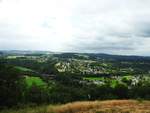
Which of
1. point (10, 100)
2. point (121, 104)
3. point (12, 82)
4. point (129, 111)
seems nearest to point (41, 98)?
point (12, 82)

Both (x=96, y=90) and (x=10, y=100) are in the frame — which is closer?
(x=10, y=100)

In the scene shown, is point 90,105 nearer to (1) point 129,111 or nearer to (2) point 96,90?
(1) point 129,111

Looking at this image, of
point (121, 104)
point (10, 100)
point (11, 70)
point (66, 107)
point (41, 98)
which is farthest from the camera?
point (41, 98)

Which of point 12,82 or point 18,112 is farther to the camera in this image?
point 12,82

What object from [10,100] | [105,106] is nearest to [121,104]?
[105,106]

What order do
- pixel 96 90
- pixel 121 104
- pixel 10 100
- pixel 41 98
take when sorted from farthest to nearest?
1. pixel 96 90
2. pixel 41 98
3. pixel 10 100
4. pixel 121 104

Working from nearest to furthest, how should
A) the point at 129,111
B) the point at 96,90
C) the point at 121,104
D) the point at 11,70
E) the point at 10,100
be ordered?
the point at 129,111 → the point at 121,104 → the point at 10,100 → the point at 11,70 → the point at 96,90

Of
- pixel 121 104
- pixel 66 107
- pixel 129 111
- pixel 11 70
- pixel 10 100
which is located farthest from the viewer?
pixel 11 70

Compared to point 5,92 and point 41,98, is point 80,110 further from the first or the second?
point 41,98

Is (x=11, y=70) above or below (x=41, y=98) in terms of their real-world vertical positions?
above
